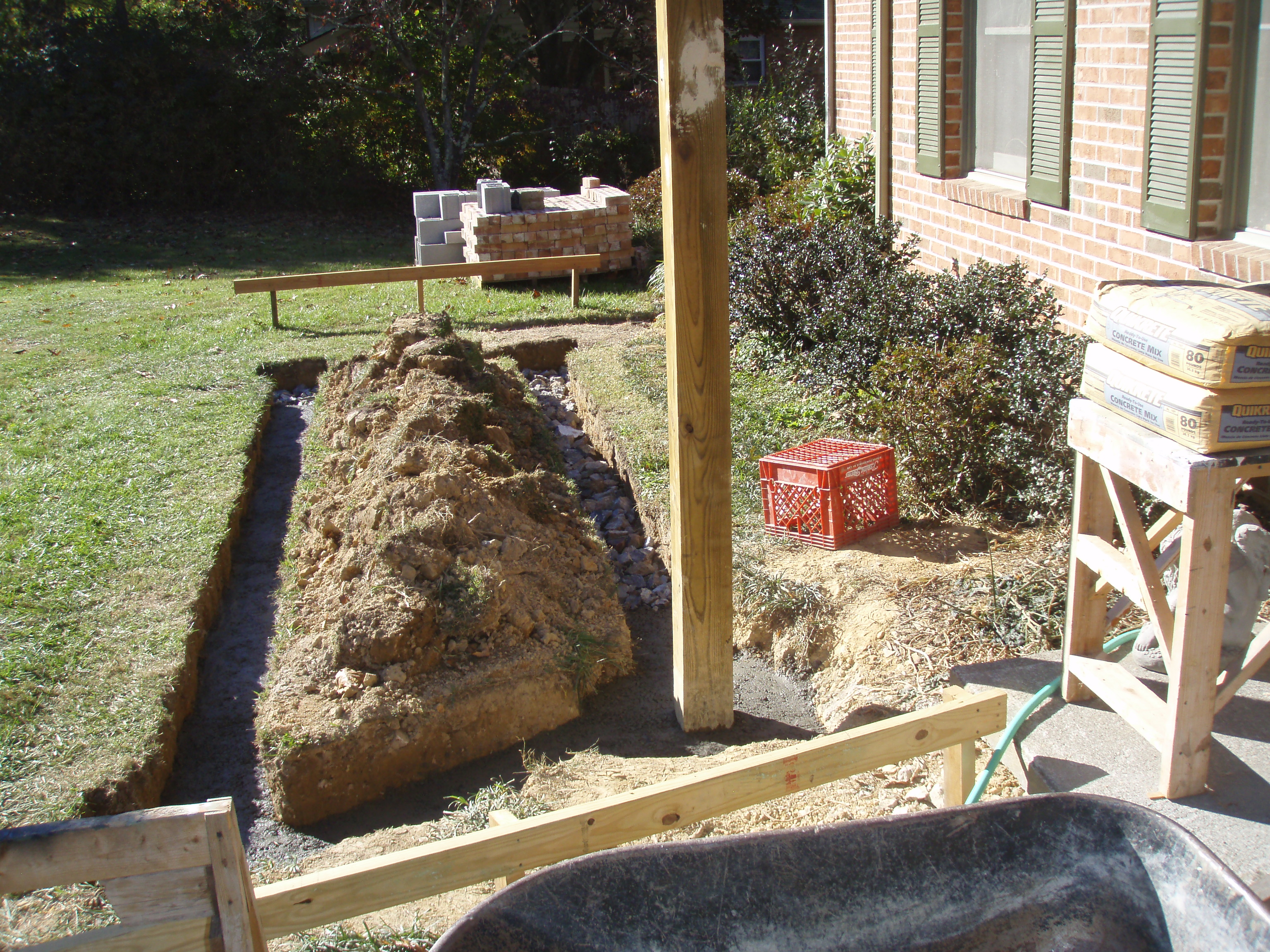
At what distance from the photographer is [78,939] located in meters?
1.62

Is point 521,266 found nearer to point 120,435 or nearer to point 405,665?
point 120,435

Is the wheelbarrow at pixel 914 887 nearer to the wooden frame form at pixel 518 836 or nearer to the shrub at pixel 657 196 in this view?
the wooden frame form at pixel 518 836

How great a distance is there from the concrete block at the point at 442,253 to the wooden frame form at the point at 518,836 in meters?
10.7

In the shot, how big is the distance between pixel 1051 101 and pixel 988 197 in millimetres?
851

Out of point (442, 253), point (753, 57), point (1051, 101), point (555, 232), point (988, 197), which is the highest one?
point (753, 57)

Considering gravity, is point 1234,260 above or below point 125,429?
above

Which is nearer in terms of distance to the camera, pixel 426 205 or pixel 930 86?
pixel 930 86

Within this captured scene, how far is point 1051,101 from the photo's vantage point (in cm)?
611

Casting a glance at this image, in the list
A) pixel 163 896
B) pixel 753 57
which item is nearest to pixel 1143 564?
pixel 163 896

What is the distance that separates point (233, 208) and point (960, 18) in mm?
15121

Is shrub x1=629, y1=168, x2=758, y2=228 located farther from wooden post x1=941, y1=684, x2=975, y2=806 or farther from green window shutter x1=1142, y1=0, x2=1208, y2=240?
wooden post x1=941, y1=684, x2=975, y2=806

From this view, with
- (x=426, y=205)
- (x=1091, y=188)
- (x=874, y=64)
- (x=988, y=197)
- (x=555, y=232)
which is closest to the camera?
(x=1091, y=188)

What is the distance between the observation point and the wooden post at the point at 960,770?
3014 mm

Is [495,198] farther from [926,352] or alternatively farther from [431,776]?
[431,776]
